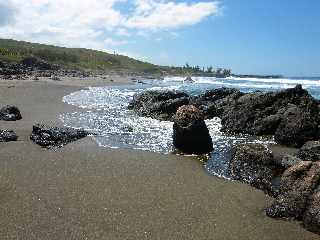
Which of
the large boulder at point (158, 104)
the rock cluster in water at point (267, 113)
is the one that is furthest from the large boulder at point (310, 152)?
the large boulder at point (158, 104)

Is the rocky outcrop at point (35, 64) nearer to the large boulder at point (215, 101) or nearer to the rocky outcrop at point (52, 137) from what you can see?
the large boulder at point (215, 101)

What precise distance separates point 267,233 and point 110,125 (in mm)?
13913

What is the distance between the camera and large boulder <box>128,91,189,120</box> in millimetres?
26203

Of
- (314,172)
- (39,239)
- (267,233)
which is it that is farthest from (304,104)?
(39,239)

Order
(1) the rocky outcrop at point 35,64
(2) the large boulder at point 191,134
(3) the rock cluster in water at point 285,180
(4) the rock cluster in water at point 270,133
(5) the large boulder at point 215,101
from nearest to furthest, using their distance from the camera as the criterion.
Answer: (3) the rock cluster in water at point 285,180, (4) the rock cluster in water at point 270,133, (2) the large boulder at point 191,134, (5) the large boulder at point 215,101, (1) the rocky outcrop at point 35,64

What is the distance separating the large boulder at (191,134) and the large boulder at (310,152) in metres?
3.44

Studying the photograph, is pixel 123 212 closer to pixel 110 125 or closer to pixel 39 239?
pixel 39 239

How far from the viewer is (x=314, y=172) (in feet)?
30.0

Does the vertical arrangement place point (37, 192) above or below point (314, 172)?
below

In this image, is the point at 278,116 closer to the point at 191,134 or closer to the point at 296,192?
the point at 191,134

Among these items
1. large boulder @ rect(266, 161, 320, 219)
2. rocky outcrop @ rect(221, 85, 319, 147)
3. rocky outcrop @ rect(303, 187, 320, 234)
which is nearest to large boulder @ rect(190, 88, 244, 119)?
rocky outcrop @ rect(221, 85, 319, 147)

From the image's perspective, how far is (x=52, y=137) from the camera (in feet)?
49.6

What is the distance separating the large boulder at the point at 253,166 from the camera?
452 inches

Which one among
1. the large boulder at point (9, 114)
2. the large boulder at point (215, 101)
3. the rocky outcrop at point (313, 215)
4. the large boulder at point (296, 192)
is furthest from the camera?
the large boulder at point (215, 101)
